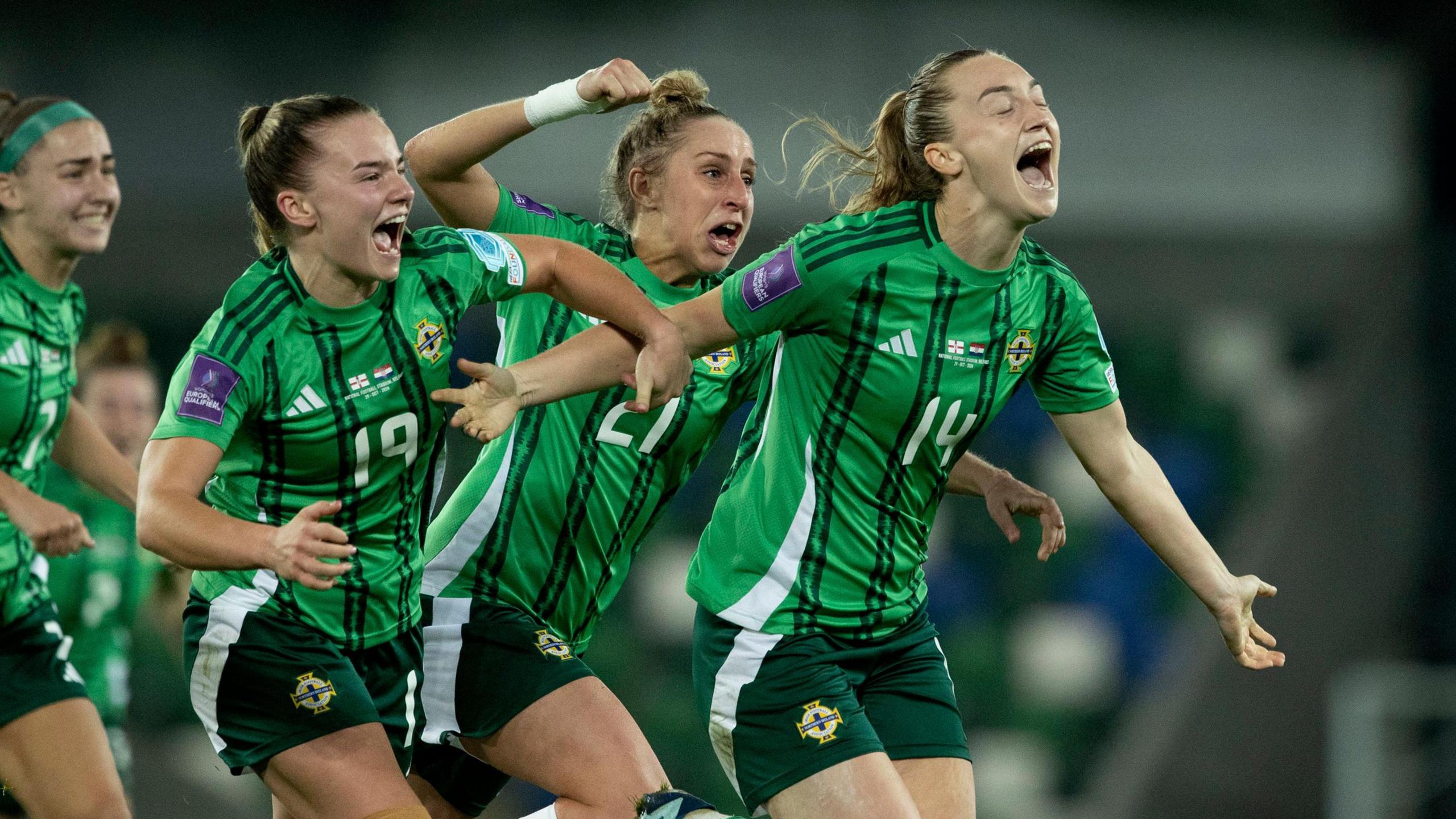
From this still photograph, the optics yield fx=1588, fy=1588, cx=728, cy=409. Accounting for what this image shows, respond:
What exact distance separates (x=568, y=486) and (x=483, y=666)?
0.44 m

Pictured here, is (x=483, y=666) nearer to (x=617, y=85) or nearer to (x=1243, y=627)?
(x=617, y=85)

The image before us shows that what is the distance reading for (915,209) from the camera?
3307 millimetres

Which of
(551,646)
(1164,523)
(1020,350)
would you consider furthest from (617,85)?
(1164,523)

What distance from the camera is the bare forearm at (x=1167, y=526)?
3.42m

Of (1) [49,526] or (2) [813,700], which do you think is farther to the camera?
(1) [49,526]

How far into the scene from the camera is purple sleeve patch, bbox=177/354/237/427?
2852 mm

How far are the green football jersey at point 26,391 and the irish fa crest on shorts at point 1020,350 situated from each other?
2487 millimetres

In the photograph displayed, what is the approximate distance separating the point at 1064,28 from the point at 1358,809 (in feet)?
16.0

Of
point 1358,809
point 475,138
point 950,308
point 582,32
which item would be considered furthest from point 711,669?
point 582,32

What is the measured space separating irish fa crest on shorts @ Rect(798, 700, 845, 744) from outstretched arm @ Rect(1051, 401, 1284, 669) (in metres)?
0.82

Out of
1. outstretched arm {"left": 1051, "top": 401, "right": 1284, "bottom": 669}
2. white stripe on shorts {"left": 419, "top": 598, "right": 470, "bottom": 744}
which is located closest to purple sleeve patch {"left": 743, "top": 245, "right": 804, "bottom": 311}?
outstretched arm {"left": 1051, "top": 401, "right": 1284, "bottom": 669}

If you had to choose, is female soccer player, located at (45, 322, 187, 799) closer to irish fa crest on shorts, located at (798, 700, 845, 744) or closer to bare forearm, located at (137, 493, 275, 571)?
bare forearm, located at (137, 493, 275, 571)

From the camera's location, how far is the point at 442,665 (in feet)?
11.3

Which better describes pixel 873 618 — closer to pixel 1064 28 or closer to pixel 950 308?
pixel 950 308
